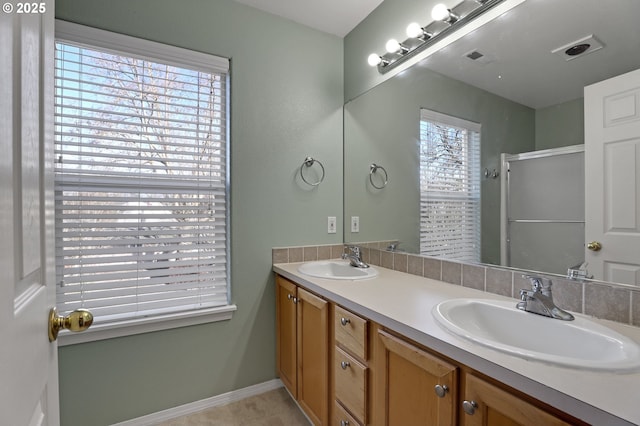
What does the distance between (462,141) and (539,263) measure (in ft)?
2.12

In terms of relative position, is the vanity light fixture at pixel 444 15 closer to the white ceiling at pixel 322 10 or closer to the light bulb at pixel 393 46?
the light bulb at pixel 393 46

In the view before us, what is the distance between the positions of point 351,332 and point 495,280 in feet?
2.17

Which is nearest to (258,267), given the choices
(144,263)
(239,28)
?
(144,263)

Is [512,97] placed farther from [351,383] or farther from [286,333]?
[286,333]

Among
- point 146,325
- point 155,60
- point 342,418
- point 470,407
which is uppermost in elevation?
point 155,60

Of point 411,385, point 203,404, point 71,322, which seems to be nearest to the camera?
point 71,322

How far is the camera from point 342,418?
1.30 metres

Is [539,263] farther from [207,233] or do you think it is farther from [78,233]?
[78,233]

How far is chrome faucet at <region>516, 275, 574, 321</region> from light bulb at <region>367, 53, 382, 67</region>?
1.51 meters

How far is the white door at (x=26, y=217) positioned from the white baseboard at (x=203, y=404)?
127 centimetres

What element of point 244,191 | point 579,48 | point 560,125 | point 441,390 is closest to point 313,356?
point 441,390

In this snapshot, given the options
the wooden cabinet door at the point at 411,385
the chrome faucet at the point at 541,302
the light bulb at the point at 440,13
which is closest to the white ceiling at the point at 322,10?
the light bulb at the point at 440,13

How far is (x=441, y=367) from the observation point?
85cm

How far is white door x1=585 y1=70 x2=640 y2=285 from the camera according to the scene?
92cm
